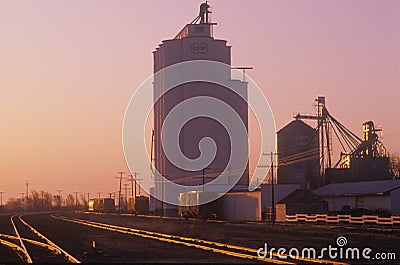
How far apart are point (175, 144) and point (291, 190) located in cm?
1960

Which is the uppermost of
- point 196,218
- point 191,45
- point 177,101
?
point 191,45

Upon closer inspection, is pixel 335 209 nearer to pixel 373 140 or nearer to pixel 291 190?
pixel 291 190

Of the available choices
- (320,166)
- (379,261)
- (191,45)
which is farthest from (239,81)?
(379,261)

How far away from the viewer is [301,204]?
69.9 metres

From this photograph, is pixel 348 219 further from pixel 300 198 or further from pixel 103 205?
pixel 103 205

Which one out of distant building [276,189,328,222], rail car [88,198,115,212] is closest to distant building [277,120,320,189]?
distant building [276,189,328,222]

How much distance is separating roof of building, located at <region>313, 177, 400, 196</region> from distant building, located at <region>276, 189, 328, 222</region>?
5.21 m

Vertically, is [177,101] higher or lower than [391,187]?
higher

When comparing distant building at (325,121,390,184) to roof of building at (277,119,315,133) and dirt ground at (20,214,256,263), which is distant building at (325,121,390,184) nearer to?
roof of building at (277,119,315,133)

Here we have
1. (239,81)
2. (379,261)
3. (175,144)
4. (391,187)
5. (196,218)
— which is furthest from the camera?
(239,81)

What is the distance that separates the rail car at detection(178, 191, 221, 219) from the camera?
244 ft

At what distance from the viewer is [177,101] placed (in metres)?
92.8

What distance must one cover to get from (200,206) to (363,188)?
17.8 metres

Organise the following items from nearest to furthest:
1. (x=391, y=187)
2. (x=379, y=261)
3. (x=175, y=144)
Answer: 1. (x=379, y=261)
2. (x=391, y=187)
3. (x=175, y=144)
